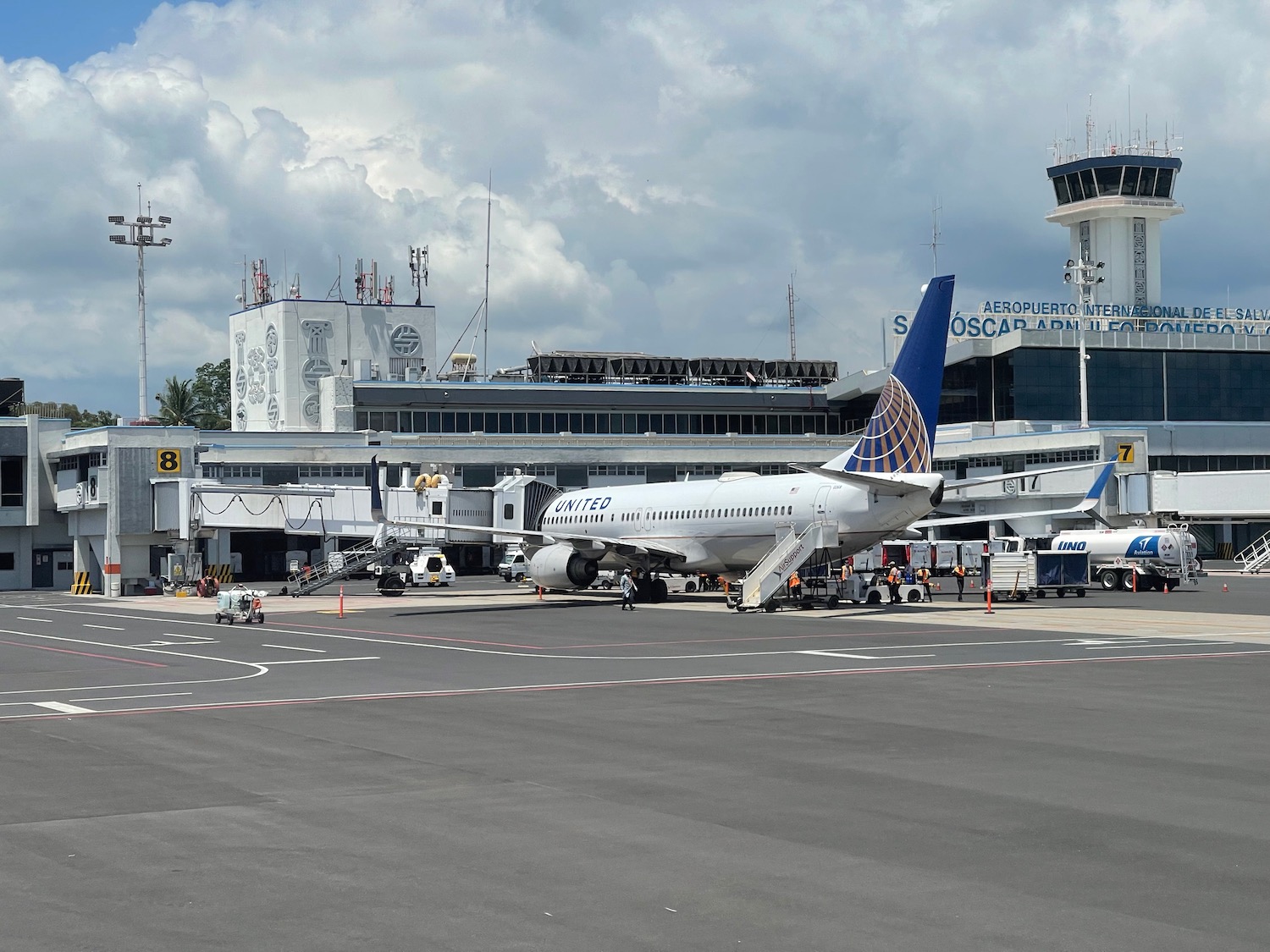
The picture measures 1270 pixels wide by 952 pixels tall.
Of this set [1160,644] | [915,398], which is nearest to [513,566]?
[915,398]

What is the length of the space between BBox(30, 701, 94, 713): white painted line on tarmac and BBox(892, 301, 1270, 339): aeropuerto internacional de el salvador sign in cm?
8986

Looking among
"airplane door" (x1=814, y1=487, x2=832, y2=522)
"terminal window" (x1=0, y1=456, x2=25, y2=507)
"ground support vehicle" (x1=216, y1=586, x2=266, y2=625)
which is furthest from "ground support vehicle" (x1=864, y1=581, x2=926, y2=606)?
"terminal window" (x1=0, y1=456, x2=25, y2=507)

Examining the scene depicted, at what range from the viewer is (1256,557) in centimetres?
8750

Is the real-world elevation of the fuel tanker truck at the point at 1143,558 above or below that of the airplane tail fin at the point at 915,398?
below

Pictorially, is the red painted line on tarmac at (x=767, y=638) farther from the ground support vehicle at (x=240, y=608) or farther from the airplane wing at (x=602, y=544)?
the airplane wing at (x=602, y=544)

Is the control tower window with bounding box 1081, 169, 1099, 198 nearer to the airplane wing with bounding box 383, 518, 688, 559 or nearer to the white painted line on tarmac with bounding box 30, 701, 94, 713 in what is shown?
the airplane wing with bounding box 383, 518, 688, 559

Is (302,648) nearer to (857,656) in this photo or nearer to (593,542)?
(857,656)

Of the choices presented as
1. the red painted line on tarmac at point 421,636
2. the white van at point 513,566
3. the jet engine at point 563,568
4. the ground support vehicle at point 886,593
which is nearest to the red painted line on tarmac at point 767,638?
the red painted line on tarmac at point 421,636

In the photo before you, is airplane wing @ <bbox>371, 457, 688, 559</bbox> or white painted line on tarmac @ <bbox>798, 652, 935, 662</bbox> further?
airplane wing @ <bbox>371, 457, 688, 559</bbox>

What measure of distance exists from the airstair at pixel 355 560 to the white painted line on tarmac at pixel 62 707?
41571mm

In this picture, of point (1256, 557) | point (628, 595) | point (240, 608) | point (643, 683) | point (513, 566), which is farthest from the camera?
point (1256, 557)

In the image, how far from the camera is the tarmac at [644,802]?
975 centimetres

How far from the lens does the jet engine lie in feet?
182

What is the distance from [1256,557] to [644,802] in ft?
272
